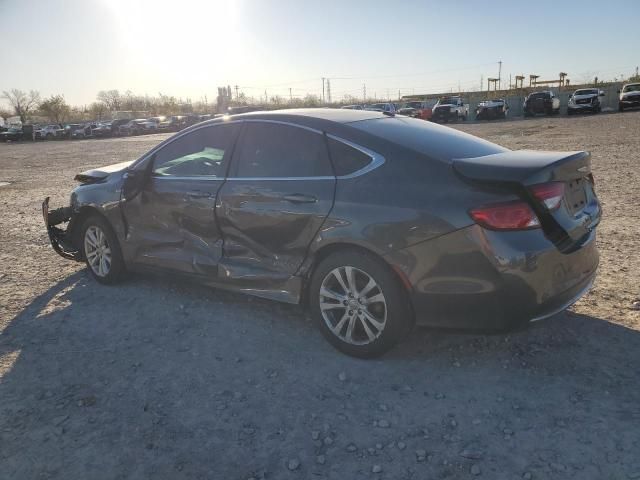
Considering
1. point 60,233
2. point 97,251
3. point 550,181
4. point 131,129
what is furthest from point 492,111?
point 550,181

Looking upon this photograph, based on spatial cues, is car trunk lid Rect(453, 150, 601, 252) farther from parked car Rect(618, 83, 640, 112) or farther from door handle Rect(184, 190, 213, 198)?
parked car Rect(618, 83, 640, 112)

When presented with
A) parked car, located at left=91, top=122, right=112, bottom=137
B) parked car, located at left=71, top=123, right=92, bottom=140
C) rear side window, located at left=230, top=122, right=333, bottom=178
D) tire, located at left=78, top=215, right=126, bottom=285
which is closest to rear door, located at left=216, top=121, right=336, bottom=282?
rear side window, located at left=230, top=122, right=333, bottom=178

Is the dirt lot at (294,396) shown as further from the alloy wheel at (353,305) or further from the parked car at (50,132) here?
→ the parked car at (50,132)

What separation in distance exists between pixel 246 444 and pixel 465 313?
1.45m

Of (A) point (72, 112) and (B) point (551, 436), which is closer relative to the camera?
(B) point (551, 436)

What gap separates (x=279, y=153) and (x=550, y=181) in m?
1.90

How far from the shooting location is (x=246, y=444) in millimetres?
2775

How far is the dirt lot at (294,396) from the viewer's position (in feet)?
8.54

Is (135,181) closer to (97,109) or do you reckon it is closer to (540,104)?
(540,104)

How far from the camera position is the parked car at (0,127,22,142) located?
48.8 m

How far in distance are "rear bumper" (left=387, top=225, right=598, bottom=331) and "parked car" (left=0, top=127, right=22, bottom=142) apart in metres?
55.0

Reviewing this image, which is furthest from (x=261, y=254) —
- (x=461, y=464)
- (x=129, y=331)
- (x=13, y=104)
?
(x=13, y=104)

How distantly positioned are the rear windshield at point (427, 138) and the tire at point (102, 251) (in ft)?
9.16

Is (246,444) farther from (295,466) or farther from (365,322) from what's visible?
(365,322)
